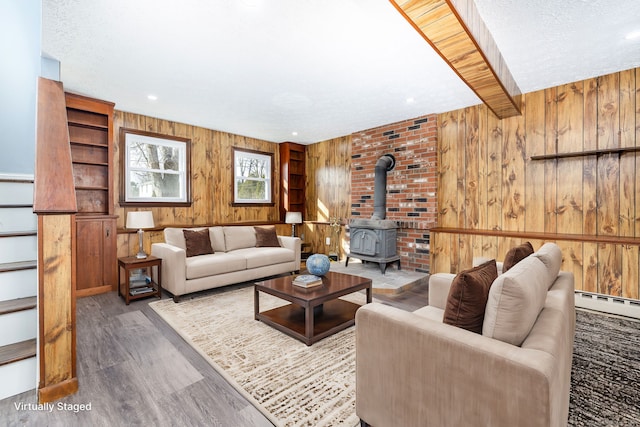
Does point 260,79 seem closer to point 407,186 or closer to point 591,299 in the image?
point 407,186

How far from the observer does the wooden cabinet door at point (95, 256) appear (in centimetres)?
359

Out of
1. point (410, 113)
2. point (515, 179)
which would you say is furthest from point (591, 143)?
point (410, 113)

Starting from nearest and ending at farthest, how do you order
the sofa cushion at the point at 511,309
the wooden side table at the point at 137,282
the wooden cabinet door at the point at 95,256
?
the sofa cushion at the point at 511,309, the wooden side table at the point at 137,282, the wooden cabinet door at the point at 95,256

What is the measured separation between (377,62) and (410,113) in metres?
1.79

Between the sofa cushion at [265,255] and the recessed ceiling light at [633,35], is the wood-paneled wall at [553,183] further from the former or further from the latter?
the sofa cushion at [265,255]

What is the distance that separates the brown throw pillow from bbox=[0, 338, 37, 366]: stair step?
2.35m

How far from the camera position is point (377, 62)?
289 centimetres

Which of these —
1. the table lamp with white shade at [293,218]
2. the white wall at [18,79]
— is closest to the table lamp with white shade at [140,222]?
the white wall at [18,79]

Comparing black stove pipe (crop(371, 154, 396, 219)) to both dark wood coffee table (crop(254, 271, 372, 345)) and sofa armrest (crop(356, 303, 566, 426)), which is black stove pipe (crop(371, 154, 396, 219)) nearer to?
dark wood coffee table (crop(254, 271, 372, 345))

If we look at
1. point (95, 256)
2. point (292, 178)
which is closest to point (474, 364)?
point (95, 256)

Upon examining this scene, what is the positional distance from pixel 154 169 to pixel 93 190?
0.89 metres

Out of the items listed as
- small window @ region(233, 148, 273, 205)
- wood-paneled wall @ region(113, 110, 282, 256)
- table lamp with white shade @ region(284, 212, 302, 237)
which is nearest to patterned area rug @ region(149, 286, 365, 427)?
wood-paneled wall @ region(113, 110, 282, 256)

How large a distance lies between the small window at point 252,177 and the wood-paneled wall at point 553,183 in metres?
3.40

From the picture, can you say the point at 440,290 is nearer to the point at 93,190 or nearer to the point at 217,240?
the point at 217,240
